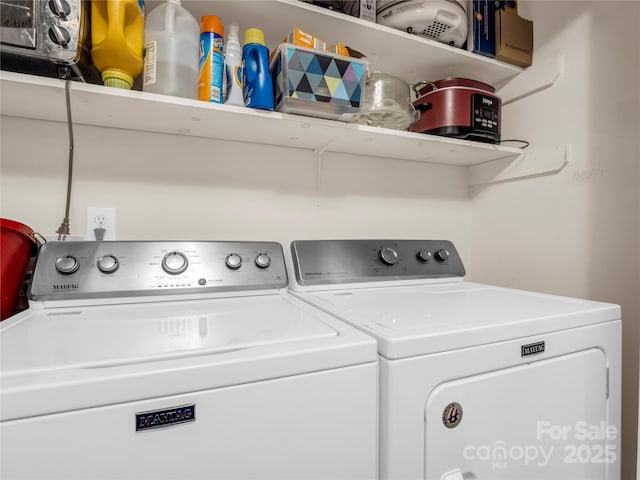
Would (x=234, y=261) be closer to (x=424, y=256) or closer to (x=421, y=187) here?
(x=424, y=256)

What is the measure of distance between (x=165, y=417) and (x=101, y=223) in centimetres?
89

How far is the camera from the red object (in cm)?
77

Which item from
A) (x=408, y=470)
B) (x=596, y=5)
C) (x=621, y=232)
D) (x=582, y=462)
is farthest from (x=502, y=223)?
(x=408, y=470)

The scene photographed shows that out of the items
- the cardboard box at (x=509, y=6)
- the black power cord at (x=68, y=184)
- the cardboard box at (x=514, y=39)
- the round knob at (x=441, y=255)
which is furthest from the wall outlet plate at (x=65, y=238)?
the cardboard box at (x=509, y=6)

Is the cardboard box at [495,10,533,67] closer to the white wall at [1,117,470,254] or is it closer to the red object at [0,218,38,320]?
the white wall at [1,117,470,254]

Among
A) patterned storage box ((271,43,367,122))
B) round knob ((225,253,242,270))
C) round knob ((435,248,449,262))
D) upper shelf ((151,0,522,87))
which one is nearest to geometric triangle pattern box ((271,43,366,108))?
patterned storage box ((271,43,367,122))

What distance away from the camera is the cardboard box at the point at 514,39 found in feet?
4.56

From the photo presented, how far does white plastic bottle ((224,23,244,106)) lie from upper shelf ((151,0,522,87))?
0.42 feet

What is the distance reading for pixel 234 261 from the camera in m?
0.98

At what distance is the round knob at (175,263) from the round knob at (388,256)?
62cm

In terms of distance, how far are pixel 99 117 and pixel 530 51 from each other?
5.49 ft

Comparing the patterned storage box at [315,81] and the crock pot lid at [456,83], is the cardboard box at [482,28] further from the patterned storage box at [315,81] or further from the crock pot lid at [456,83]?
the patterned storage box at [315,81]

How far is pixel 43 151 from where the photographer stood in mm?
1090

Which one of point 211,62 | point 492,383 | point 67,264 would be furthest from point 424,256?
point 67,264
